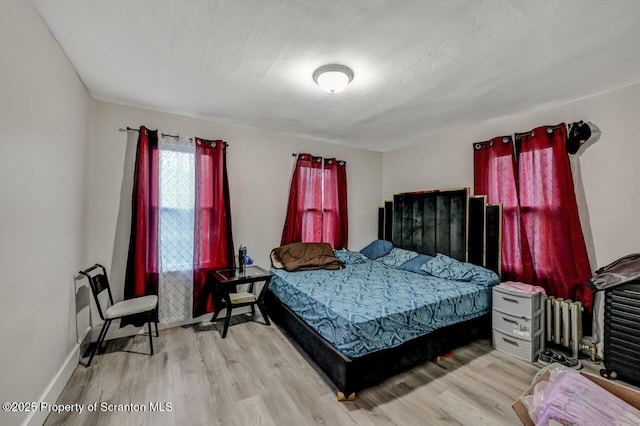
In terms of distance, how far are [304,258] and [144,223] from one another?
1996 mm

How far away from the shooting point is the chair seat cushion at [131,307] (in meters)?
2.43

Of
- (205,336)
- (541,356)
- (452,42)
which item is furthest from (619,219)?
(205,336)

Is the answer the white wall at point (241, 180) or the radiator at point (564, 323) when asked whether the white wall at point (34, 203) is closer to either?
the white wall at point (241, 180)

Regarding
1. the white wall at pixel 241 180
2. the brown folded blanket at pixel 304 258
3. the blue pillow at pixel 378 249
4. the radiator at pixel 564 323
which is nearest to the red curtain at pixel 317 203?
the white wall at pixel 241 180

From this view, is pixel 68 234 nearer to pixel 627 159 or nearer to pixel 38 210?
pixel 38 210

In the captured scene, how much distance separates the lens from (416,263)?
3.65 meters

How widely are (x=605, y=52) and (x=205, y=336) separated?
439 cm

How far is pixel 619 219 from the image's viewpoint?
8.04 feet

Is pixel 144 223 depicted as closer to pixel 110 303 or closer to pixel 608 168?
pixel 110 303

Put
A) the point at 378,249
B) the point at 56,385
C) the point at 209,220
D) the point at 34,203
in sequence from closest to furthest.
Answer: the point at 34,203 → the point at 56,385 → the point at 209,220 → the point at 378,249

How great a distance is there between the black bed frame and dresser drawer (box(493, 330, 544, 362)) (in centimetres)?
18

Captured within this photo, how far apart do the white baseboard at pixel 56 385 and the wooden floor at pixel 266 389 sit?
0.06 metres

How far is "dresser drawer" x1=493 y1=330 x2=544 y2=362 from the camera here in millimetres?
2463

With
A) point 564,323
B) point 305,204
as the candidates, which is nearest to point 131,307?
point 305,204
